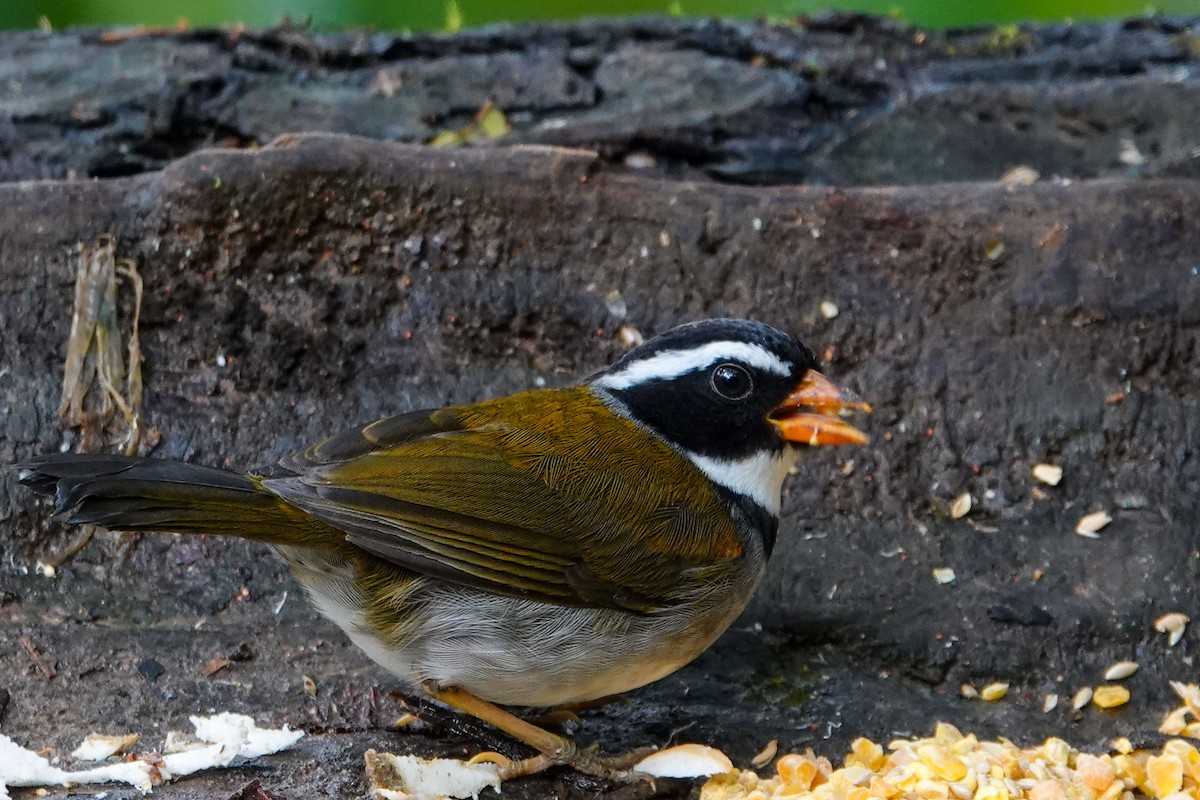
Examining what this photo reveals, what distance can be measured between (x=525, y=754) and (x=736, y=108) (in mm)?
3313

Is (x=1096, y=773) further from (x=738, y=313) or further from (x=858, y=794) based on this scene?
(x=738, y=313)

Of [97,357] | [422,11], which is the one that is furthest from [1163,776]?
[422,11]

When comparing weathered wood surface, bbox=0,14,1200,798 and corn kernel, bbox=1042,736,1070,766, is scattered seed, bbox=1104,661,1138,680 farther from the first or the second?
corn kernel, bbox=1042,736,1070,766

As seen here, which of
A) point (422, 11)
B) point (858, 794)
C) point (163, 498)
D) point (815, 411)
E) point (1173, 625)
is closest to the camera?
point (163, 498)

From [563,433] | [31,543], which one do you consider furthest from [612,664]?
[31,543]

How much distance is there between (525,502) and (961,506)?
1885 millimetres

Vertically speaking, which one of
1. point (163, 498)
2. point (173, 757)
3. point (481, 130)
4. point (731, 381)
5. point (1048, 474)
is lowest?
point (173, 757)

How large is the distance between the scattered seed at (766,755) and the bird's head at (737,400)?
0.76 metres

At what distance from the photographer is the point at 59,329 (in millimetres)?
4930

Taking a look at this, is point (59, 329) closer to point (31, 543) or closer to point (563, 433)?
point (31, 543)

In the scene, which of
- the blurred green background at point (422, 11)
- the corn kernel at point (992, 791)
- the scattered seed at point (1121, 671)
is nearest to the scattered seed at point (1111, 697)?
the scattered seed at point (1121, 671)

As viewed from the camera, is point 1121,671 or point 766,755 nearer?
point 766,755

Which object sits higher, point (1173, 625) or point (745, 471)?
point (745, 471)

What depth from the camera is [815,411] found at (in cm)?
419
